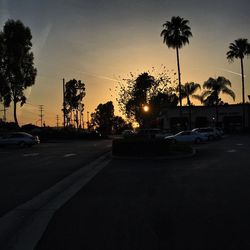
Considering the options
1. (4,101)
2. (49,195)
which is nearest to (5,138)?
(4,101)

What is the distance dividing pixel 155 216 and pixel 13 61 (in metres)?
51.3

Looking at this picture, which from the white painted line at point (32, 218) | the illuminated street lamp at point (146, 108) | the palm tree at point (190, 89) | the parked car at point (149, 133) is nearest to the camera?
the white painted line at point (32, 218)

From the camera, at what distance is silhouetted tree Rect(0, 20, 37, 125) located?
55.8 metres

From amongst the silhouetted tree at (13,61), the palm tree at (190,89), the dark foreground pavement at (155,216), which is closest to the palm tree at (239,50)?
the palm tree at (190,89)

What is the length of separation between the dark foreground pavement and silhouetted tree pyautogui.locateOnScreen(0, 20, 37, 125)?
45.4 meters

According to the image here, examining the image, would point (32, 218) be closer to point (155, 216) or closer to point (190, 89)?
A: point (155, 216)

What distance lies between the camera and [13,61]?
55.8m

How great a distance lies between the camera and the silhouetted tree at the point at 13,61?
5581 cm

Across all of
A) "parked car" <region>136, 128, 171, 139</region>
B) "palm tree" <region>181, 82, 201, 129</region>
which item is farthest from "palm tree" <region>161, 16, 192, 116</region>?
"palm tree" <region>181, 82, 201, 129</region>

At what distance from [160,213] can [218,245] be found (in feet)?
7.70

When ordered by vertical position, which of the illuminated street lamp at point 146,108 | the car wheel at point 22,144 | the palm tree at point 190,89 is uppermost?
the palm tree at point 190,89

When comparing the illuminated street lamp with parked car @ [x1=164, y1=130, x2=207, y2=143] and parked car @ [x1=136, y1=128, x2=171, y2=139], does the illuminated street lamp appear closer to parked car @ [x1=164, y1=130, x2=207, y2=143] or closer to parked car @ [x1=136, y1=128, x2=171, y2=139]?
parked car @ [x1=136, y1=128, x2=171, y2=139]

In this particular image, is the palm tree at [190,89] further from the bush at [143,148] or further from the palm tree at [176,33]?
the bush at [143,148]

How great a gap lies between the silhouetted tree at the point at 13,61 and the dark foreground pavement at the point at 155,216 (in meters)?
45.4
